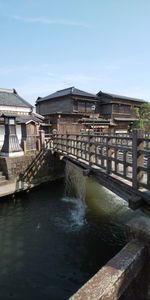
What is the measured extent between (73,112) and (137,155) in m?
26.4

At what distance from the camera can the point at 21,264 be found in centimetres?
679

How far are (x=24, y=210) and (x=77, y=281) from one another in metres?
5.74

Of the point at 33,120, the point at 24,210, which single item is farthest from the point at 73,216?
the point at 33,120

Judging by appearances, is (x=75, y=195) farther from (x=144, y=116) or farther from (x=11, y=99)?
(x=144, y=116)

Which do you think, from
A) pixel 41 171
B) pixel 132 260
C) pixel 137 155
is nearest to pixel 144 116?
pixel 41 171

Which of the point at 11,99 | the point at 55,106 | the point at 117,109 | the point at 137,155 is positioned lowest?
the point at 137,155

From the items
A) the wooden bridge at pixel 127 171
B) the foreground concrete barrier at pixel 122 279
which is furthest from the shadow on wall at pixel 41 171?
the foreground concrete barrier at pixel 122 279

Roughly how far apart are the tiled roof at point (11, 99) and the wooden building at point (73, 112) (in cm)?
461

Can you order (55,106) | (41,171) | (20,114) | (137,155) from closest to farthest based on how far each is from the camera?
(137,155) < (41,171) < (20,114) < (55,106)

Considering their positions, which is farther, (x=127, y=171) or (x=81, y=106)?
(x=81, y=106)

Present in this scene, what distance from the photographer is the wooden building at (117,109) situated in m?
35.7

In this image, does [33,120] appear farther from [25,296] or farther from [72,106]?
[25,296]

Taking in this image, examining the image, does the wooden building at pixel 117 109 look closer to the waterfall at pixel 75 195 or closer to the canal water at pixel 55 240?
the waterfall at pixel 75 195

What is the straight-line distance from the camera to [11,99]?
24078mm
